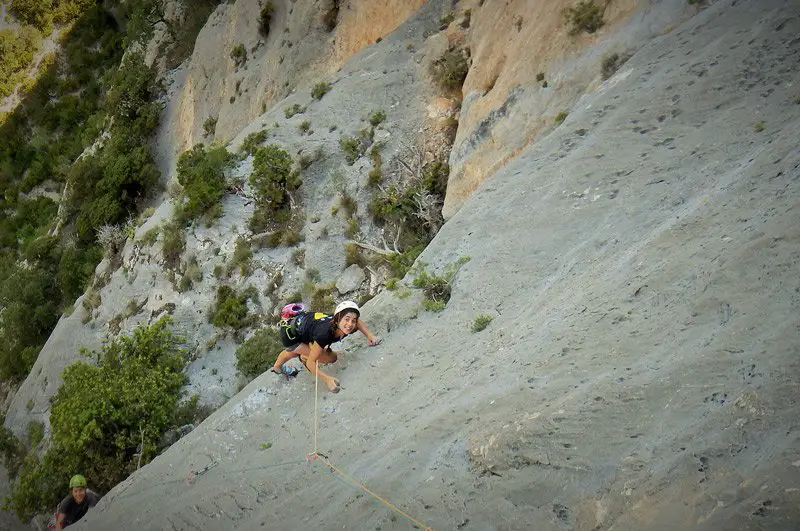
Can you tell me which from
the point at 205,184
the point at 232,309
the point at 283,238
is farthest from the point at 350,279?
the point at 205,184

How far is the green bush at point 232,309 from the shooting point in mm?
19906

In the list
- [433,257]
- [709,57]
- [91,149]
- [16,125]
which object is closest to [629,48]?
[709,57]

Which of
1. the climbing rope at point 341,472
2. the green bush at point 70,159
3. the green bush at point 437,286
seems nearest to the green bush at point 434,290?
the green bush at point 437,286

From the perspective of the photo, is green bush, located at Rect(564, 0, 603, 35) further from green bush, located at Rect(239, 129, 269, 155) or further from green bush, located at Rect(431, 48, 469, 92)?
green bush, located at Rect(239, 129, 269, 155)

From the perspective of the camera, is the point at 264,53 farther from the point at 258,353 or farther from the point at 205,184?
the point at 258,353

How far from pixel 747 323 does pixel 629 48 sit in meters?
10.4

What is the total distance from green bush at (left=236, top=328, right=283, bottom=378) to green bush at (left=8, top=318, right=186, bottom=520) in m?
2.07

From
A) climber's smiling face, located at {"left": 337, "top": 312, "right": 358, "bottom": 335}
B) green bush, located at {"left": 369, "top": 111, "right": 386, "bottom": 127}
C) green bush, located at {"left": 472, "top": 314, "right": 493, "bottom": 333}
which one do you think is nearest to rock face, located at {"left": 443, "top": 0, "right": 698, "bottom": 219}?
green bush, located at {"left": 369, "top": 111, "right": 386, "bottom": 127}

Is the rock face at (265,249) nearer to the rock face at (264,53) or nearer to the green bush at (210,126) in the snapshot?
the rock face at (264,53)

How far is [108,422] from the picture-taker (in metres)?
17.5

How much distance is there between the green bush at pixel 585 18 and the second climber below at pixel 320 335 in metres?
9.50

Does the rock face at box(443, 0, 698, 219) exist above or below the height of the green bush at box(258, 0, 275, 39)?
below

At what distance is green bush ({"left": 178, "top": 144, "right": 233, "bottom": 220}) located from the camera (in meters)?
22.4

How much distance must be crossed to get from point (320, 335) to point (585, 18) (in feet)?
34.6
